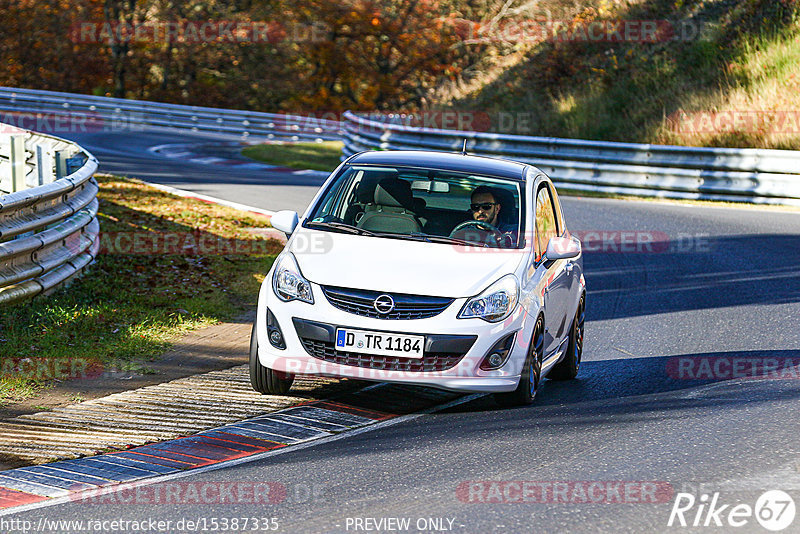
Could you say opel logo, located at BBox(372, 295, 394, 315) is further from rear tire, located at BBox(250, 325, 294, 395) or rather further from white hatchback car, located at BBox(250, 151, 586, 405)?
rear tire, located at BBox(250, 325, 294, 395)

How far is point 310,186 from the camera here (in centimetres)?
2089

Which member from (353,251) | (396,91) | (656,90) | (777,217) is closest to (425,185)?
(353,251)

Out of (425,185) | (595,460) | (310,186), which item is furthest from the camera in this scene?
(310,186)

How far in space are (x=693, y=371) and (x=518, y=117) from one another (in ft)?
68.7

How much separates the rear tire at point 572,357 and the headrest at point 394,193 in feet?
5.54

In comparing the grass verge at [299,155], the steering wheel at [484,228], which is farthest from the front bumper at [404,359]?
A: the grass verge at [299,155]

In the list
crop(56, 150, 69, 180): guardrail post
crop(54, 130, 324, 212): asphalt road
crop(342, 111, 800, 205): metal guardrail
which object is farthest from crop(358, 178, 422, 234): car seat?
crop(342, 111, 800, 205): metal guardrail

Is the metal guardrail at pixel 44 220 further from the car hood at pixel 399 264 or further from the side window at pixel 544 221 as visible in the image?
the side window at pixel 544 221

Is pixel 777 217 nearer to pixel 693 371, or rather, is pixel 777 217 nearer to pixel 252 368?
pixel 693 371

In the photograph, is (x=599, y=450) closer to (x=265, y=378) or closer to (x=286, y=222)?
(x=265, y=378)

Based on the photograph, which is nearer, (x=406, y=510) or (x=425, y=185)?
(x=406, y=510)

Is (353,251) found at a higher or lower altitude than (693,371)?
higher

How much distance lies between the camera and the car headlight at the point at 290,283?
23.2 ft

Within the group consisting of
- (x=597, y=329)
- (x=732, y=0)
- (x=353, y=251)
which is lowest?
(x=597, y=329)
